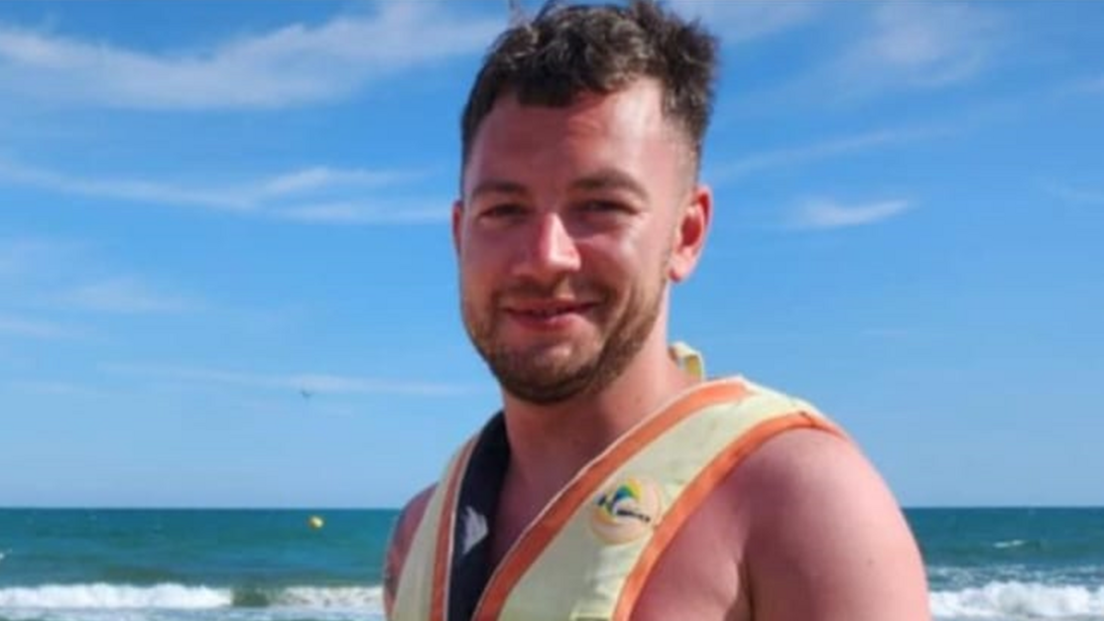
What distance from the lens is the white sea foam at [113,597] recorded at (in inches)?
1265

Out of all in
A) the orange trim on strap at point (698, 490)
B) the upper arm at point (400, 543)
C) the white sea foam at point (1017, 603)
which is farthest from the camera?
the white sea foam at point (1017, 603)

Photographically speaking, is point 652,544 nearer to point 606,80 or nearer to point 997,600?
point 606,80

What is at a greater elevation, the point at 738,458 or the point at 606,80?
the point at 606,80

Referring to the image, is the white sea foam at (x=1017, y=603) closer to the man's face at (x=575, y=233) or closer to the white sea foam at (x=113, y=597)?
the white sea foam at (x=113, y=597)

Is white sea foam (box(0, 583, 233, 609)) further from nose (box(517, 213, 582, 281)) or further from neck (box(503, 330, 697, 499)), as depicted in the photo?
nose (box(517, 213, 582, 281))

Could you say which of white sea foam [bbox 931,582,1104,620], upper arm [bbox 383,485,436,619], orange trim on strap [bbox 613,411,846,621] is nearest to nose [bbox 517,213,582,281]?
orange trim on strap [bbox 613,411,846,621]

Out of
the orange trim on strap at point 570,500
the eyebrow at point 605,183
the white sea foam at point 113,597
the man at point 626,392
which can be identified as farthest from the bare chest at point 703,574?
the white sea foam at point 113,597

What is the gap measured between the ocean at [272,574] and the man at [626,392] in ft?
88.6

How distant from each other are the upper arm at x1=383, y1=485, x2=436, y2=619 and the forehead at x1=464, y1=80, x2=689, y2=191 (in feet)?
2.49

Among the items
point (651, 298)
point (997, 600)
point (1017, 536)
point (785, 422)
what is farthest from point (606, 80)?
point (1017, 536)

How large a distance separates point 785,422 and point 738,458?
0.08m

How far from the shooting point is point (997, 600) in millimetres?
32719

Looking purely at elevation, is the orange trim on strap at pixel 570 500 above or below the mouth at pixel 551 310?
below

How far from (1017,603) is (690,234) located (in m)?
31.7
